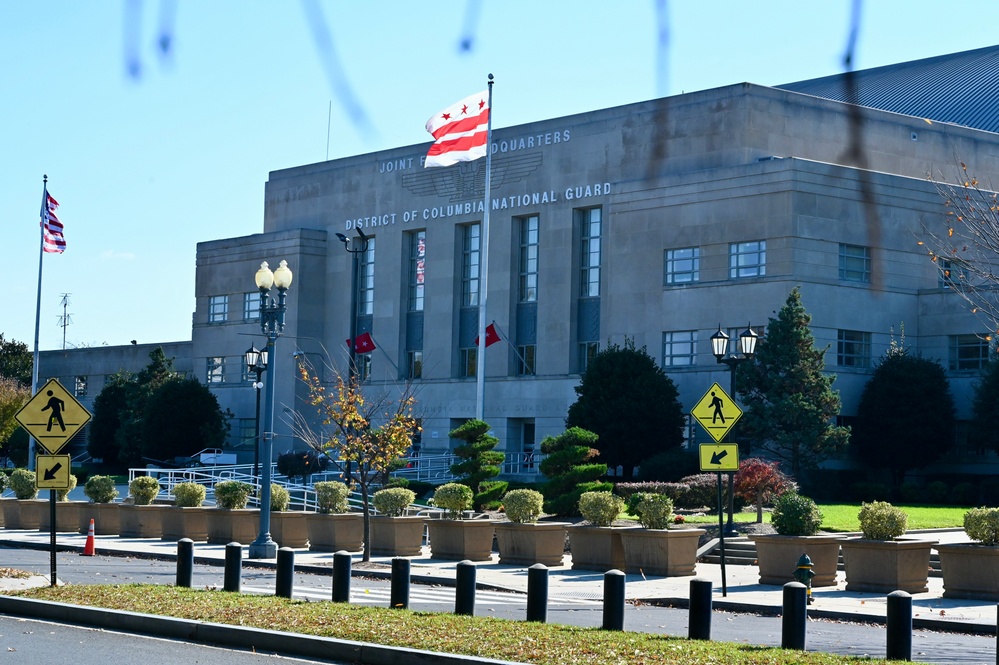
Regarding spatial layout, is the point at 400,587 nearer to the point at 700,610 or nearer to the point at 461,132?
the point at 700,610

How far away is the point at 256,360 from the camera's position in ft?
162

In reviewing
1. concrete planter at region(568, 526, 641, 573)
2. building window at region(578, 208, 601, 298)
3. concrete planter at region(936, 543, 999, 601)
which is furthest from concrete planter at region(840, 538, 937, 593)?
building window at region(578, 208, 601, 298)

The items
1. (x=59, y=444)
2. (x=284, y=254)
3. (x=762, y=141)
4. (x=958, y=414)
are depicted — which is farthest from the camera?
(x=284, y=254)

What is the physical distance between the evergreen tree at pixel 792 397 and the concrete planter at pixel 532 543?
68.2 feet

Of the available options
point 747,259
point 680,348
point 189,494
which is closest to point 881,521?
point 189,494

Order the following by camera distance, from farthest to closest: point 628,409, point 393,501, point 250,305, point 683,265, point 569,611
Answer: point 250,305 < point 683,265 < point 628,409 < point 393,501 < point 569,611

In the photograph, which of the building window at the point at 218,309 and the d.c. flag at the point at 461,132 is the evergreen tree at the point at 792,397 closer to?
the d.c. flag at the point at 461,132

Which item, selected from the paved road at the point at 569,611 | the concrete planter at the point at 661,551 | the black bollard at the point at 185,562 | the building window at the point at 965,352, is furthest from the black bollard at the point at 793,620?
the building window at the point at 965,352

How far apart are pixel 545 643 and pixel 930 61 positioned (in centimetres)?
7169

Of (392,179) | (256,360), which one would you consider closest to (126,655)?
A: (256,360)

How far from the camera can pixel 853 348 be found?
2067 inches

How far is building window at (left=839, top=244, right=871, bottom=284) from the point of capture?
52312 mm

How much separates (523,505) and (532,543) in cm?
87

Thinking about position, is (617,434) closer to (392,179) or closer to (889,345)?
(889,345)
